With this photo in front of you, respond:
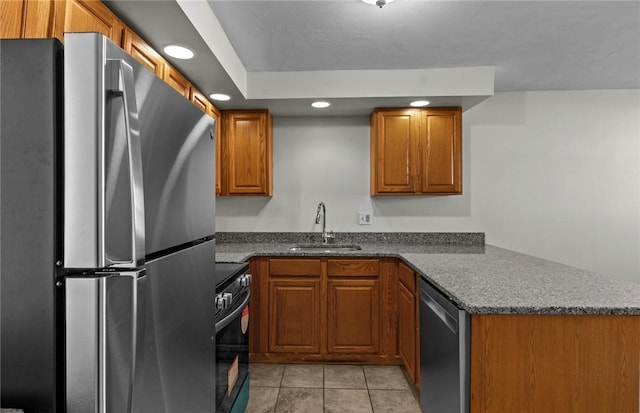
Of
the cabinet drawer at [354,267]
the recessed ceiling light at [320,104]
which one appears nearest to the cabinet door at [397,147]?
the recessed ceiling light at [320,104]

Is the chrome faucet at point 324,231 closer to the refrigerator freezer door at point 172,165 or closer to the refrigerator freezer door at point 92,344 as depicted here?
the refrigerator freezer door at point 172,165

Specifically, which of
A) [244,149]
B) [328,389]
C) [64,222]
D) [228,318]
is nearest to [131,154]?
[64,222]

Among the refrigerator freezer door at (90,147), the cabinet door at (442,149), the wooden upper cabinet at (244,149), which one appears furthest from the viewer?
the wooden upper cabinet at (244,149)

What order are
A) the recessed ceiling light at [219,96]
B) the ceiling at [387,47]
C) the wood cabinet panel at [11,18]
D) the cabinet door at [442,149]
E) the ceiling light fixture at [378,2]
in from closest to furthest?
the wood cabinet panel at [11,18]
the ceiling light fixture at [378,2]
the ceiling at [387,47]
the recessed ceiling light at [219,96]
the cabinet door at [442,149]

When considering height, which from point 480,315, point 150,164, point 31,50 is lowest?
point 480,315

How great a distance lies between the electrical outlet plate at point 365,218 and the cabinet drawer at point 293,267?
0.79 meters

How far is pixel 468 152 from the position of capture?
3.39 m

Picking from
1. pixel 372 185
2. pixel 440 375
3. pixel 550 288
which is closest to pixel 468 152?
pixel 372 185

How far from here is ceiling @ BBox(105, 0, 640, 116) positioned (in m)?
1.92

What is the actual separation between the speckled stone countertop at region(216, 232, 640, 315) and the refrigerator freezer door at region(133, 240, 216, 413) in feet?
3.09

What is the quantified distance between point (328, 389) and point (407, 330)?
0.68 meters

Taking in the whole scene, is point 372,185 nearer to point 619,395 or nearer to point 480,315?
point 480,315

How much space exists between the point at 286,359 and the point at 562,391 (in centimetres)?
201

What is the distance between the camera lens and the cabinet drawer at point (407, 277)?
2.35 meters
